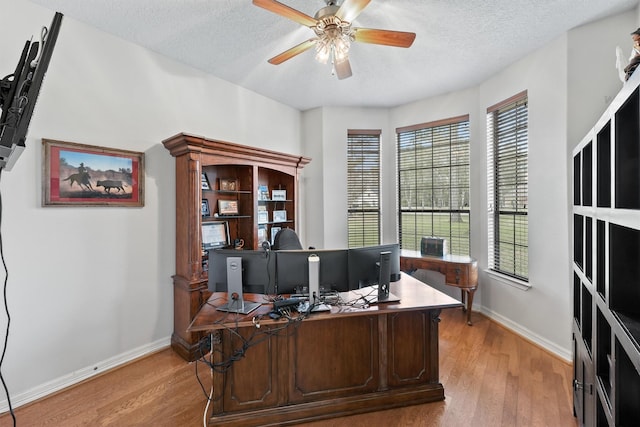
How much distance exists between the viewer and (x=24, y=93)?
1.12 meters

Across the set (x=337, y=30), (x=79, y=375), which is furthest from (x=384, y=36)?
(x=79, y=375)

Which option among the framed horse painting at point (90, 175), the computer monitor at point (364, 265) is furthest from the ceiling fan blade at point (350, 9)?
the framed horse painting at point (90, 175)

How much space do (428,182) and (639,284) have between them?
10.9 ft

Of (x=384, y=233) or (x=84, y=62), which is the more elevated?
(x=84, y=62)

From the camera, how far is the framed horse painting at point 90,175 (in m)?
2.38

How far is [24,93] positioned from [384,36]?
2.01 m

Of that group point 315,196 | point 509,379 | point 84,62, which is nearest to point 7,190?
point 84,62

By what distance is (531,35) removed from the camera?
2801mm

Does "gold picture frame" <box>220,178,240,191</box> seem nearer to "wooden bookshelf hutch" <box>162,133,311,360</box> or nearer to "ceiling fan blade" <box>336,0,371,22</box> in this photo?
"wooden bookshelf hutch" <box>162,133,311,360</box>

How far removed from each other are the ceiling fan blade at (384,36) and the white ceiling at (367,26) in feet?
1.18

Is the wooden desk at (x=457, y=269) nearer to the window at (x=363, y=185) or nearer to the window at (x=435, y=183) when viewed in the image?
the window at (x=435, y=183)

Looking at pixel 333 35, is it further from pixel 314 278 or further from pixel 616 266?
pixel 616 266

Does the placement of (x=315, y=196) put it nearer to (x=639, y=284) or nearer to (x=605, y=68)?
(x=605, y=68)

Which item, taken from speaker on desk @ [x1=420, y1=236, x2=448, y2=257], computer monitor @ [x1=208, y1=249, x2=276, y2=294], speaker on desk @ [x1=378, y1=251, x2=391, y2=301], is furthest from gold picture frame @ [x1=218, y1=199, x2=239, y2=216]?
speaker on desk @ [x1=420, y1=236, x2=448, y2=257]
